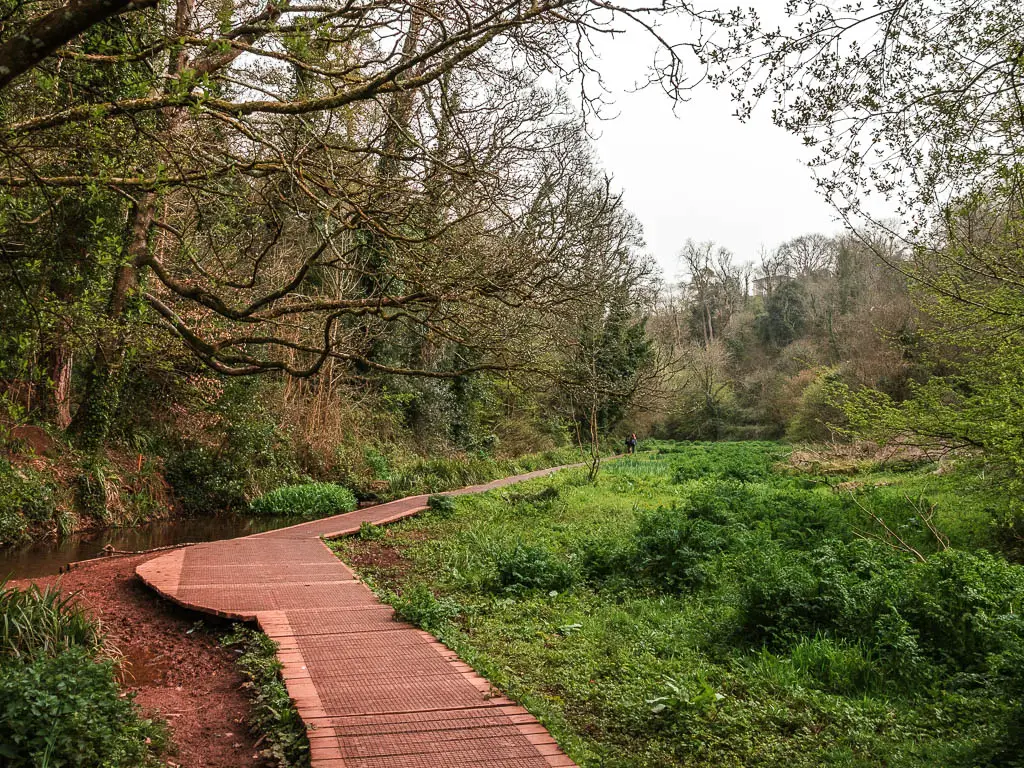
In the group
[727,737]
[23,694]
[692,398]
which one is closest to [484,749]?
[727,737]

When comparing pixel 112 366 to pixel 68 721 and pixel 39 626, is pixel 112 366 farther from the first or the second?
pixel 68 721

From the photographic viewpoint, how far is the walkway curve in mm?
3496

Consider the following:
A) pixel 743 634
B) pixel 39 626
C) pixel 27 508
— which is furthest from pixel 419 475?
pixel 39 626

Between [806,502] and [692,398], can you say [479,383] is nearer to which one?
[806,502]

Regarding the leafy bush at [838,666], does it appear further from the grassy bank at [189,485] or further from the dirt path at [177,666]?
the grassy bank at [189,485]

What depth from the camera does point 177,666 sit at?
17.0 feet

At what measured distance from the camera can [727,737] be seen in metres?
3.90

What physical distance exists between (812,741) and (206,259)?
1212 centimetres

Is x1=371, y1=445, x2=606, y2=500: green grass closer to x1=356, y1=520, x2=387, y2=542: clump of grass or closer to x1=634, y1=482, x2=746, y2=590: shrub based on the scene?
x1=356, y1=520, x2=387, y2=542: clump of grass

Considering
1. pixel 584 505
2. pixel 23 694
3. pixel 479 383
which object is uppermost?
pixel 479 383

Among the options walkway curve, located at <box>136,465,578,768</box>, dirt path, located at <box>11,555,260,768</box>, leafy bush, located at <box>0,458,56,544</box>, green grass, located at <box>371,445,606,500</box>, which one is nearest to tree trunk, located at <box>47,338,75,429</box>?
leafy bush, located at <box>0,458,56,544</box>

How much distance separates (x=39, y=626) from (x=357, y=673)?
219cm

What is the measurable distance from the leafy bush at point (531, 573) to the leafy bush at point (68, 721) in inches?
156

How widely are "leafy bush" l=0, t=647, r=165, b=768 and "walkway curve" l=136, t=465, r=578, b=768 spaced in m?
0.85
